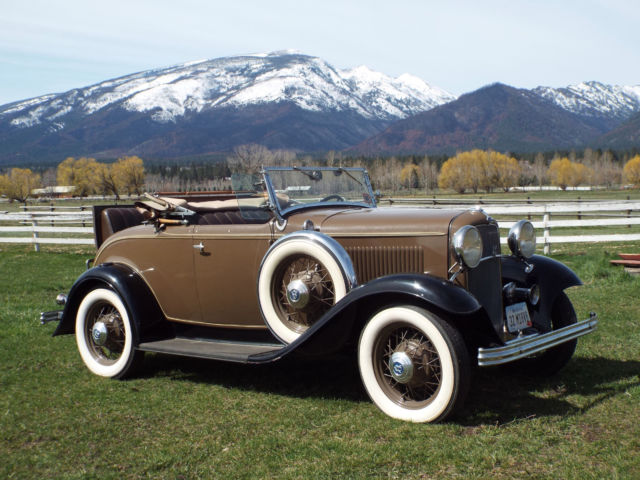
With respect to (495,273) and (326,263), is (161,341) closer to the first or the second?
(326,263)

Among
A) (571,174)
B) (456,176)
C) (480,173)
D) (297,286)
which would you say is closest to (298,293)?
(297,286)

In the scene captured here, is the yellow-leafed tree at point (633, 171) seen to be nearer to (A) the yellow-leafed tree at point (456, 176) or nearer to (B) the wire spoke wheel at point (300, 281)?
(A) the yellow-leafed tree at point (456, 176)

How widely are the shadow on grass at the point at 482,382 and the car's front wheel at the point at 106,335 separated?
31 centimetres

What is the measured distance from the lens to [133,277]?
5.94 meters

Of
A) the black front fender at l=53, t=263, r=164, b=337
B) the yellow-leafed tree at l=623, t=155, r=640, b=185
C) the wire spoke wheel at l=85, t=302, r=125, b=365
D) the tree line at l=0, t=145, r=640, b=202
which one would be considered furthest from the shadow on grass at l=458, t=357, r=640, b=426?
the yellow-leafed tree at l=623, t=155, r=640, b=185

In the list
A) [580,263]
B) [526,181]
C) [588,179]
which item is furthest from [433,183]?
[580,263]

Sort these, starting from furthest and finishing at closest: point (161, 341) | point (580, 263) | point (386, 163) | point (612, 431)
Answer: point (386, 163), point (580, 263), point (161, 341), point (612, 431)

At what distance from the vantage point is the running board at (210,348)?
16.4 ft

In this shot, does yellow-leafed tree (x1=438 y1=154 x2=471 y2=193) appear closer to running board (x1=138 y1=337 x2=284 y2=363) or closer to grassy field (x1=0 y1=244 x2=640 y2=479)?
grassy field (x1=0 y1=244 x2=640 y2=479)

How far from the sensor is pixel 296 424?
4.44 metres

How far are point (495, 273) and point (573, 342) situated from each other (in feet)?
3.47

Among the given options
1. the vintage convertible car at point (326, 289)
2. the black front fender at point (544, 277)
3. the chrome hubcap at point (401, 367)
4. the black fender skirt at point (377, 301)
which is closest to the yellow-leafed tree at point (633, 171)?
the black front fender at point (544, 277)

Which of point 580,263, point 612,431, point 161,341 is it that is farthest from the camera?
point 580,263

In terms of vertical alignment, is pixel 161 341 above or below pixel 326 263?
below
